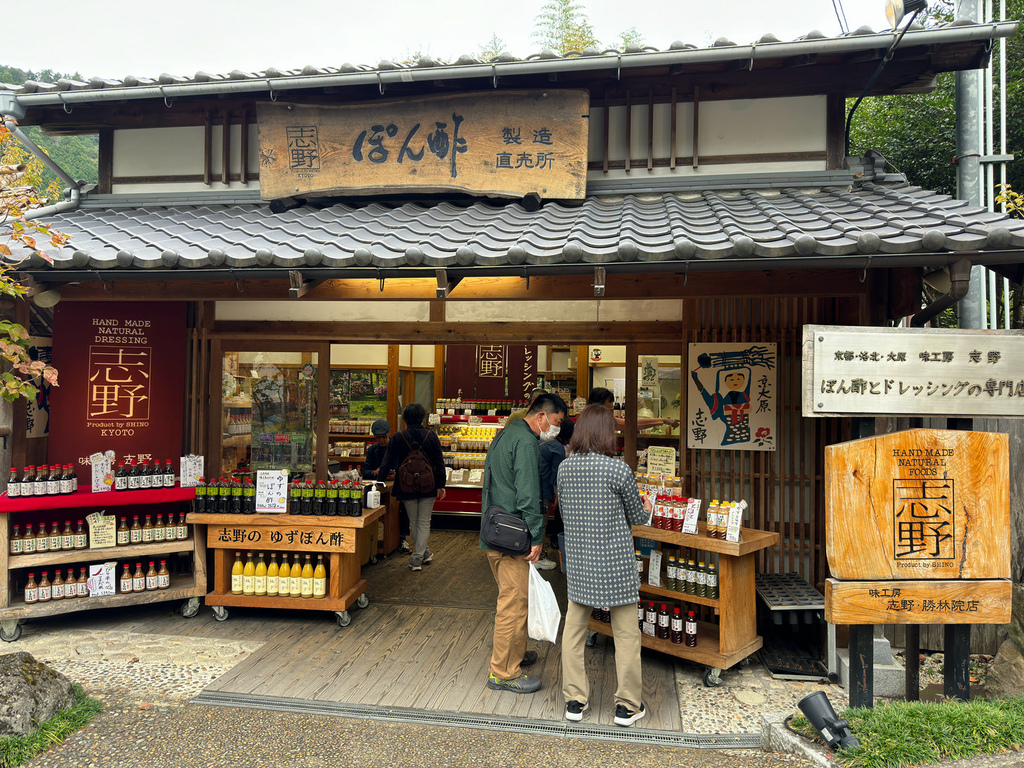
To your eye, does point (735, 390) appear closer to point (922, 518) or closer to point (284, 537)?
point (922, 518)

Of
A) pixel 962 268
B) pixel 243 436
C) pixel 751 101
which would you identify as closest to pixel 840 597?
pixel 962 268

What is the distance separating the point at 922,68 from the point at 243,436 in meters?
7.69

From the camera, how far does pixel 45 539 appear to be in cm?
552

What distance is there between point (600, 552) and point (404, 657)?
2105 mm

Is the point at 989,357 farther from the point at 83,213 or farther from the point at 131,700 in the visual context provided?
the point at 83,213

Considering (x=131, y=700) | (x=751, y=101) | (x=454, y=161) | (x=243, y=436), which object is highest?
(x=751, y=101)

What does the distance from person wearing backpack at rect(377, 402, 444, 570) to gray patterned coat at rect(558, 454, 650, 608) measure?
3.69 metres

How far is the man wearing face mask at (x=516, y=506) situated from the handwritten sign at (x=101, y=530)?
3665mm

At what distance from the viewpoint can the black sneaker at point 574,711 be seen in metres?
4.09

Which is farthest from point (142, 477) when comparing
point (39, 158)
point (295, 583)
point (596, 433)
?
point (596, 433)

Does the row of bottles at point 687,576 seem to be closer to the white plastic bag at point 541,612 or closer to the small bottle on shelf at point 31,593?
the white plastic bag at point 541,612

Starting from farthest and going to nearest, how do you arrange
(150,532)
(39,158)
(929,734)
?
(39,158)
(150,532)
(929,734)

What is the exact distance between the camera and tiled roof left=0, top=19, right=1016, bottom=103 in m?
5.14

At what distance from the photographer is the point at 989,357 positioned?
3.60 m
